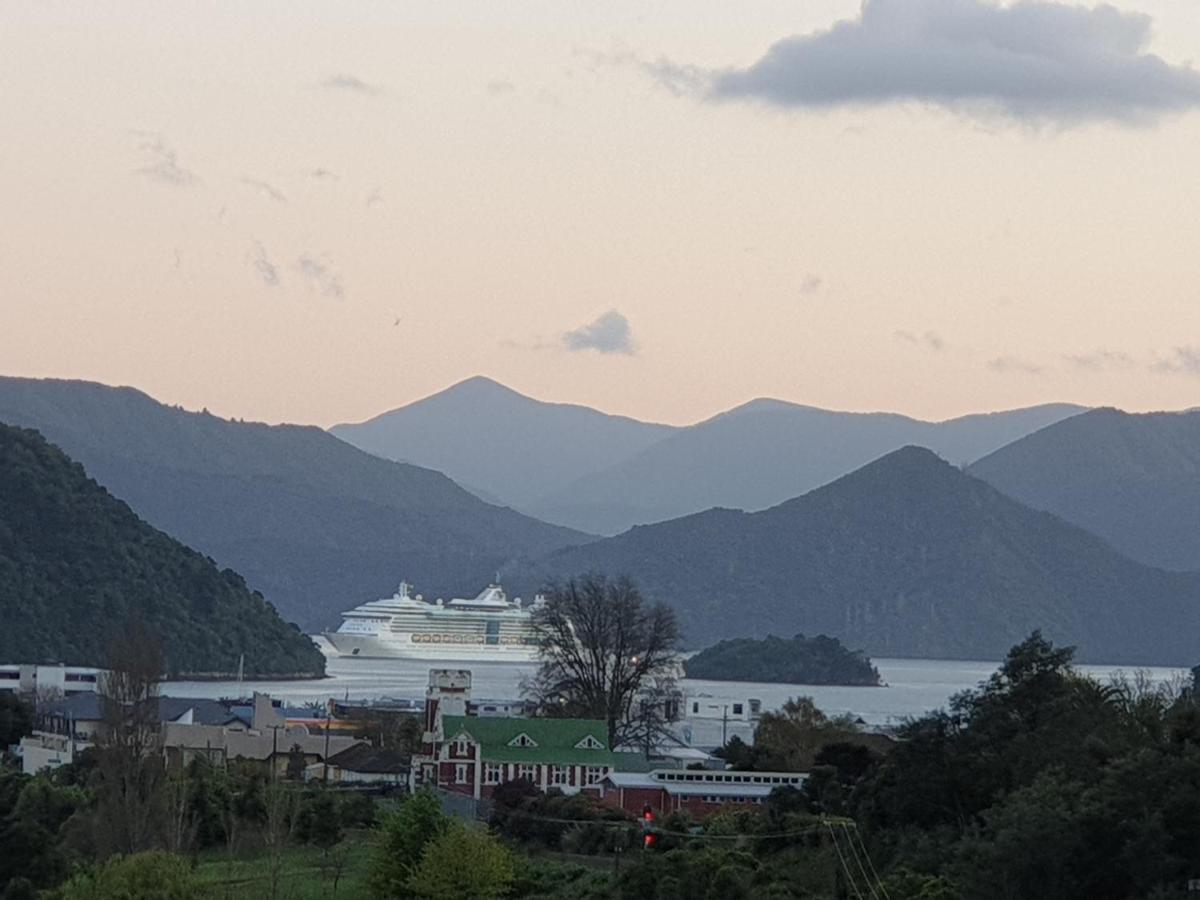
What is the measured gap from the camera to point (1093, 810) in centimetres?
2284

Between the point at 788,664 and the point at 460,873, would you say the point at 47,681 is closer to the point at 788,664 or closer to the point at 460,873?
the point at 460,873

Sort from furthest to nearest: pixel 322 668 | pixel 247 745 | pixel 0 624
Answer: pixel 322 668 → pixel 0 624 → pixel 247 745

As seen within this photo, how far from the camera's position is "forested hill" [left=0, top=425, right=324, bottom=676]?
9319 cm

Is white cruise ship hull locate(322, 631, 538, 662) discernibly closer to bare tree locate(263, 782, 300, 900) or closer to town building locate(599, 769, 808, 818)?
town building locate(599, 769, 808, 818)

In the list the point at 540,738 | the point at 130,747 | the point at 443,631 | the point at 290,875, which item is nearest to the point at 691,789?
the point at 540,738

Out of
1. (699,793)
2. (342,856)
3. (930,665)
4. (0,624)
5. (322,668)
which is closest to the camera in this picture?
(342,856)

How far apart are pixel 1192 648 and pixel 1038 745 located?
172011 mm

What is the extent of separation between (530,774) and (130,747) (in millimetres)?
9255

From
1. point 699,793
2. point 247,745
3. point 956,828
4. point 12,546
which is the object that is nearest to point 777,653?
point 12,546

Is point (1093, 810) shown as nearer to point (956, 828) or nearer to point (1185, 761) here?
point (1185, 761)

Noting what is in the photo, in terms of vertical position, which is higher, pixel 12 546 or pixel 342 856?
pixel 12 546

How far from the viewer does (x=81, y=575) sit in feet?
313

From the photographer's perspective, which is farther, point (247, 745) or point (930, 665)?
point (930, 665)

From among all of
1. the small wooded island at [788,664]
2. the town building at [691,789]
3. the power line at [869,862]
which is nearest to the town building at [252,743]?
the town building at [691,789]
